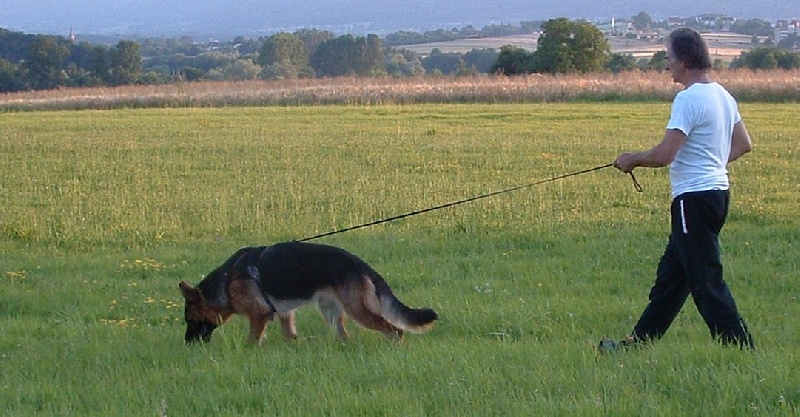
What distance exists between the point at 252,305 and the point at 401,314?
1.18 metres

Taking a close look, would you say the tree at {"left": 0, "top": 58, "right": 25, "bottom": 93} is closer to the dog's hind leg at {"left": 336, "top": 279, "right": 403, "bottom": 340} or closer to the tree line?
the tree line

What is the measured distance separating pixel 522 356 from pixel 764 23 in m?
105

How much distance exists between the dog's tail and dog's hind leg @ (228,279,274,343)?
2.82ft

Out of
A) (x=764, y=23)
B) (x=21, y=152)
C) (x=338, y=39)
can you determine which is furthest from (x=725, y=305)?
(x=764, y=23)

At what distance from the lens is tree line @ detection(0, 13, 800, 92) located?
58844mm

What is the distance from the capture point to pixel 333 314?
7355 mm

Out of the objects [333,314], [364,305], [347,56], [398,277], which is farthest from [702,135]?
[347,56]

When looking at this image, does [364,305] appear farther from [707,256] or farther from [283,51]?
[283,51]

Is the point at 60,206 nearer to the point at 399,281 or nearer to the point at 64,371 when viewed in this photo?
the point at 399,281

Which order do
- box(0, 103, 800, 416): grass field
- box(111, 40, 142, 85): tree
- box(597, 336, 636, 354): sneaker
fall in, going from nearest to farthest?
box(0, 103, 800, 416): grass field → box(597, 336, 636, 354): sneaker → box(111, 40, 142, 85): tree

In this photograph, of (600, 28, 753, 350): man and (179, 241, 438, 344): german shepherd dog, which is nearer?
(600, 28, 753, 350): man

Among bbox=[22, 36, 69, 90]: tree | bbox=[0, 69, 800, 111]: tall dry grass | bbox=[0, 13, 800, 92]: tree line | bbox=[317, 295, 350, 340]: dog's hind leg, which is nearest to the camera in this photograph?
bbox=[317, 295, 350, 340]: dog's hind leg

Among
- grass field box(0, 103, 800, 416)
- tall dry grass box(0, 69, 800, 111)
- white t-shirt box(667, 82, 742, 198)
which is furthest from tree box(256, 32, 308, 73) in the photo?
white t-shirt box(667, 82, 742, 198)

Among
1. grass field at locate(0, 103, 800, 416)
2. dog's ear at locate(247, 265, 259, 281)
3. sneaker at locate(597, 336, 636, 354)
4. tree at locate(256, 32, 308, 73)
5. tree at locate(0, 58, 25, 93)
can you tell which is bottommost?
grass field at locate(0, 103, 800, 416)
